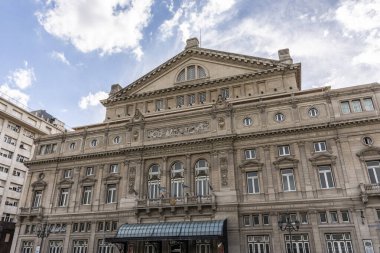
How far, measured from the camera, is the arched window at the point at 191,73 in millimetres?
42728

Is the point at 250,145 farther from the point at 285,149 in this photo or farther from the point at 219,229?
the point at 219,229

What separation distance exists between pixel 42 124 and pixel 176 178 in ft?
138

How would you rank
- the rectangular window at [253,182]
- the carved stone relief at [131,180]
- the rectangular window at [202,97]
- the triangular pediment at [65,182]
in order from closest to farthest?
the rectangular window at [253,182] < the carved stone relief at [131,180] < the triangular pediment at [65,182] < the rectangular window at [202,97]

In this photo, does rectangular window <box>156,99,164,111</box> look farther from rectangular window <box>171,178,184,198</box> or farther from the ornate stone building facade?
rectangular window <box>171,178,184,198</box>

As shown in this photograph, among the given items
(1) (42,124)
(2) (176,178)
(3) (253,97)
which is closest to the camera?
(2) (176,178)

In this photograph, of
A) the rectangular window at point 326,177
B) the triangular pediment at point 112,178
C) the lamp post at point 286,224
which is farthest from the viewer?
the triangular pediment at point 112,178

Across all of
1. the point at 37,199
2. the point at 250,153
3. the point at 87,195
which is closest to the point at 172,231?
the point at 250,153

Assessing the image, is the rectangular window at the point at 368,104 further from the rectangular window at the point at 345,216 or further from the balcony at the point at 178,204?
the balcony at the point at 178,204

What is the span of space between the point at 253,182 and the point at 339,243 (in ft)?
30.7

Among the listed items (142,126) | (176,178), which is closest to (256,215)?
(176,178)

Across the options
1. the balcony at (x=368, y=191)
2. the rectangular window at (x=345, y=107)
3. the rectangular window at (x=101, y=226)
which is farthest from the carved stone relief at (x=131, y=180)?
the rectangular window at (x=345, y=107)

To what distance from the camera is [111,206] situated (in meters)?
36.0

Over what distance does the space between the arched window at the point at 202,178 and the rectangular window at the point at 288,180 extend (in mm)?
7878

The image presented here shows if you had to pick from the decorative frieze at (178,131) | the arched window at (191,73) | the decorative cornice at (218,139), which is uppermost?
the arched window at (191,73)
